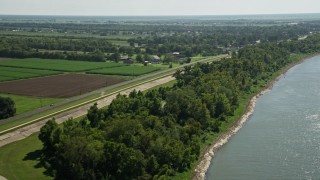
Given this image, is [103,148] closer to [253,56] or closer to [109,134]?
[109,134]

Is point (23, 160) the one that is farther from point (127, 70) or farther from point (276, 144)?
point (127, 70)

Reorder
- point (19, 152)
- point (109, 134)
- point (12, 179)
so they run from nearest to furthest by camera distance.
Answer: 1. point (12, 179)
2. point (109, 134)
3. point (19, 152)

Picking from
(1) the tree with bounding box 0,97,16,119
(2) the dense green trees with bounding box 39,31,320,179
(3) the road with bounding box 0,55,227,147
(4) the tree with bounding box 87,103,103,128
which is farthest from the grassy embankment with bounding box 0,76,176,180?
(1) the tree with bounding box 0,97,16,119

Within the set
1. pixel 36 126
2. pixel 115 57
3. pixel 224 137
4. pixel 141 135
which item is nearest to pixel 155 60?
pixel 115 57

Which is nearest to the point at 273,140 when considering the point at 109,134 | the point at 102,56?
the point at 109,134

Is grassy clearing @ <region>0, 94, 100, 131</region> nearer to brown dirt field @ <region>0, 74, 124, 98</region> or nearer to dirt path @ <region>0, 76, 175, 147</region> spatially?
dirt path @ <region>0, 76, 175, 147</region>
